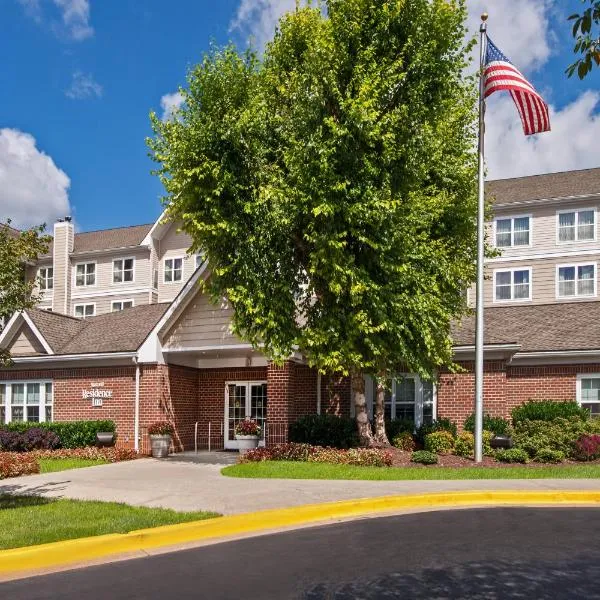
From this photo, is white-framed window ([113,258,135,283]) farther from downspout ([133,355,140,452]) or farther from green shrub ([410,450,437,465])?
green shrub ([410,450,437,465])

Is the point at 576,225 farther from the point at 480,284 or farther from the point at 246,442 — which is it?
the point at 246,442

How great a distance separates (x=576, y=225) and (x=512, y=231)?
3385 millimetres

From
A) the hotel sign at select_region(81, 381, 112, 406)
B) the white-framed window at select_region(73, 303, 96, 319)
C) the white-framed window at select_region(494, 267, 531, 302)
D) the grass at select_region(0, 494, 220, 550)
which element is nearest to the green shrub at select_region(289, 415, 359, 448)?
the hotel sign at select_region(81, 381, 112, 406)

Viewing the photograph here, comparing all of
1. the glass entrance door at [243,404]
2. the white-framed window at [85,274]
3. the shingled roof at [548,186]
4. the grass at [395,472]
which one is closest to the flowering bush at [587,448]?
the grass at [395,472]

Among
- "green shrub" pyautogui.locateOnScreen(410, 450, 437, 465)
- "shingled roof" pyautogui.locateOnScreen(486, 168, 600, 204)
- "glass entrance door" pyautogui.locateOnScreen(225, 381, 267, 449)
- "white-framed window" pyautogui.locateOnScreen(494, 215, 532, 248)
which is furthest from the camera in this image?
"white-framed window" pyautogui.locateOnScreen(494, 215, 532, 248)

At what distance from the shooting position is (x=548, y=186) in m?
40.1

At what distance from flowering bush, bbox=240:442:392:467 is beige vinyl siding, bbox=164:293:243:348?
13.4 ft

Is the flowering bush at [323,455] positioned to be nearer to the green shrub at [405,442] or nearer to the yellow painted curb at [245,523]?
the green shrub at [405,442]

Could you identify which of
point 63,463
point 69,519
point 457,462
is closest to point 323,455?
point 457,462

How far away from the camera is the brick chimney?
163 ft

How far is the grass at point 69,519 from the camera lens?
29.4 feet

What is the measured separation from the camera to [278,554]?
8414 mm

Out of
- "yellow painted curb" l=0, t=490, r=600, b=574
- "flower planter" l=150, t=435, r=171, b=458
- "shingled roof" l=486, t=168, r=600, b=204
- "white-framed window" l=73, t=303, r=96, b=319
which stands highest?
"shingled roof" l=486, t=168, r=600, b=204

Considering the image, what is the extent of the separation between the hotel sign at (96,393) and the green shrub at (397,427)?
353 inches
